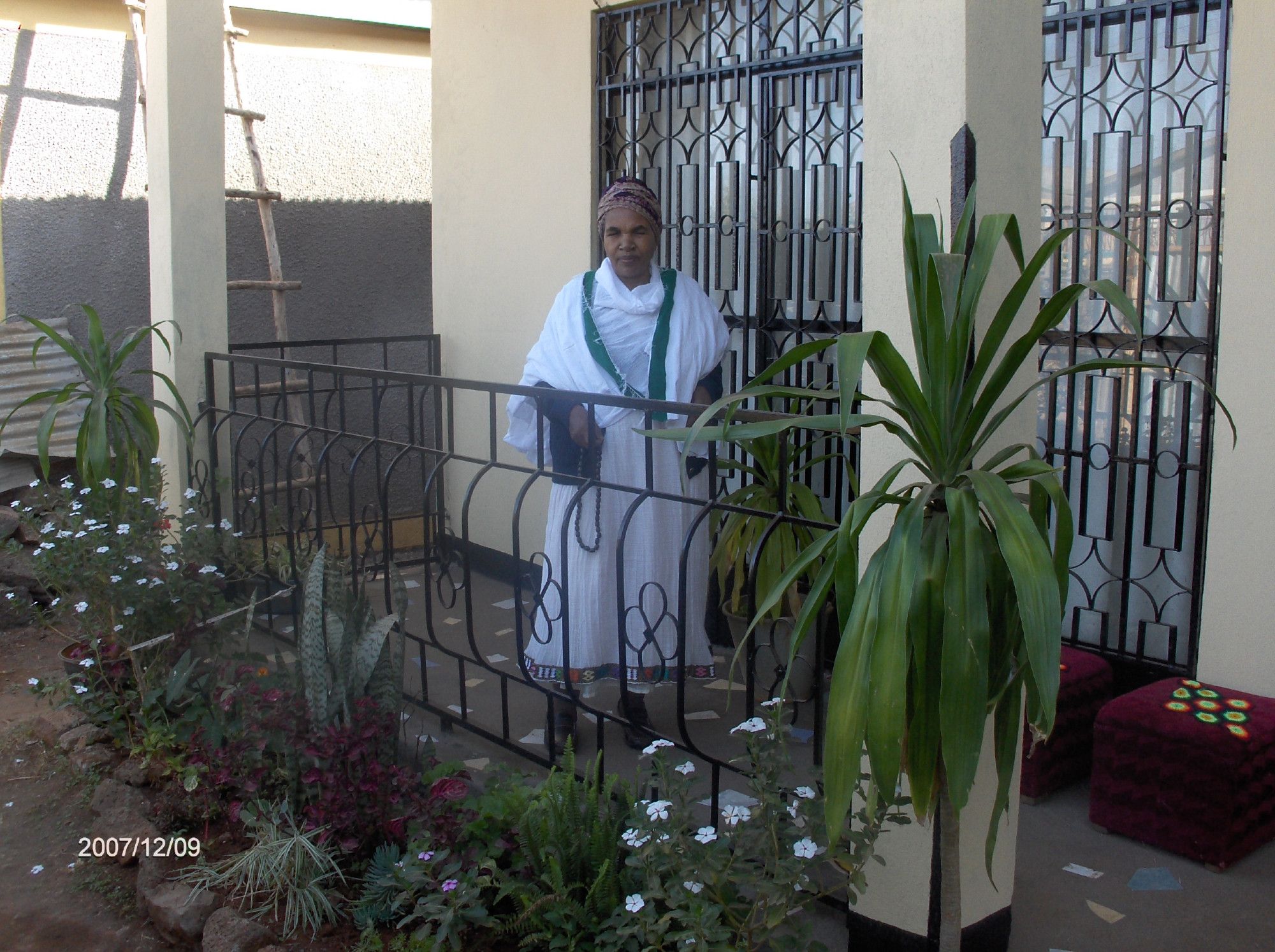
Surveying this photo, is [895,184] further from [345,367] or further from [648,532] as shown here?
[345,367]

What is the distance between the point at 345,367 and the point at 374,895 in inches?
69.3

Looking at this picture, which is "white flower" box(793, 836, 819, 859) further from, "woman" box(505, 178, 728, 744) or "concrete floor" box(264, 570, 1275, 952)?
"woman" box(505, 178, 728, 744)

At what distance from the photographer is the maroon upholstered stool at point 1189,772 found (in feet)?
9.57

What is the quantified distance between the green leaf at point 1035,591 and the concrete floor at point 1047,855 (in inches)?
33.5

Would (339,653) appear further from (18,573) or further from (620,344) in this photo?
(18,573)

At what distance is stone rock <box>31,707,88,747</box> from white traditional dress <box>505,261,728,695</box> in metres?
1.72

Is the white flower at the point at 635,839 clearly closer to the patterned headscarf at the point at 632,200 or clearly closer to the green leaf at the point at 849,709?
the green leaf at the point at 849,709

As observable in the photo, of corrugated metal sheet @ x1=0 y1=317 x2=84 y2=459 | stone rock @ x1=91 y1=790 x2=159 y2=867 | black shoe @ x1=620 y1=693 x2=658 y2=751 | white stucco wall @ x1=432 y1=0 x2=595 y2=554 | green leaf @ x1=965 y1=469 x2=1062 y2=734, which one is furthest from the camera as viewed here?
corrugated metal sheet @ x1=0 y1=317 x2=84 y2=459

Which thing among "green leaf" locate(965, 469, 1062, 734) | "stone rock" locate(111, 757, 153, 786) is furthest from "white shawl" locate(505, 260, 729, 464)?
"green leaf" locate(965, 469, 1062, 734)

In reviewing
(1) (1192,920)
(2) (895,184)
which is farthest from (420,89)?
(1) (1192,920)

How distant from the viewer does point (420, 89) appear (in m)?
7.58

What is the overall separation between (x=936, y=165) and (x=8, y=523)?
5267mm

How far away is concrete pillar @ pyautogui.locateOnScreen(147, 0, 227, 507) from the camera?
4.81 metres
